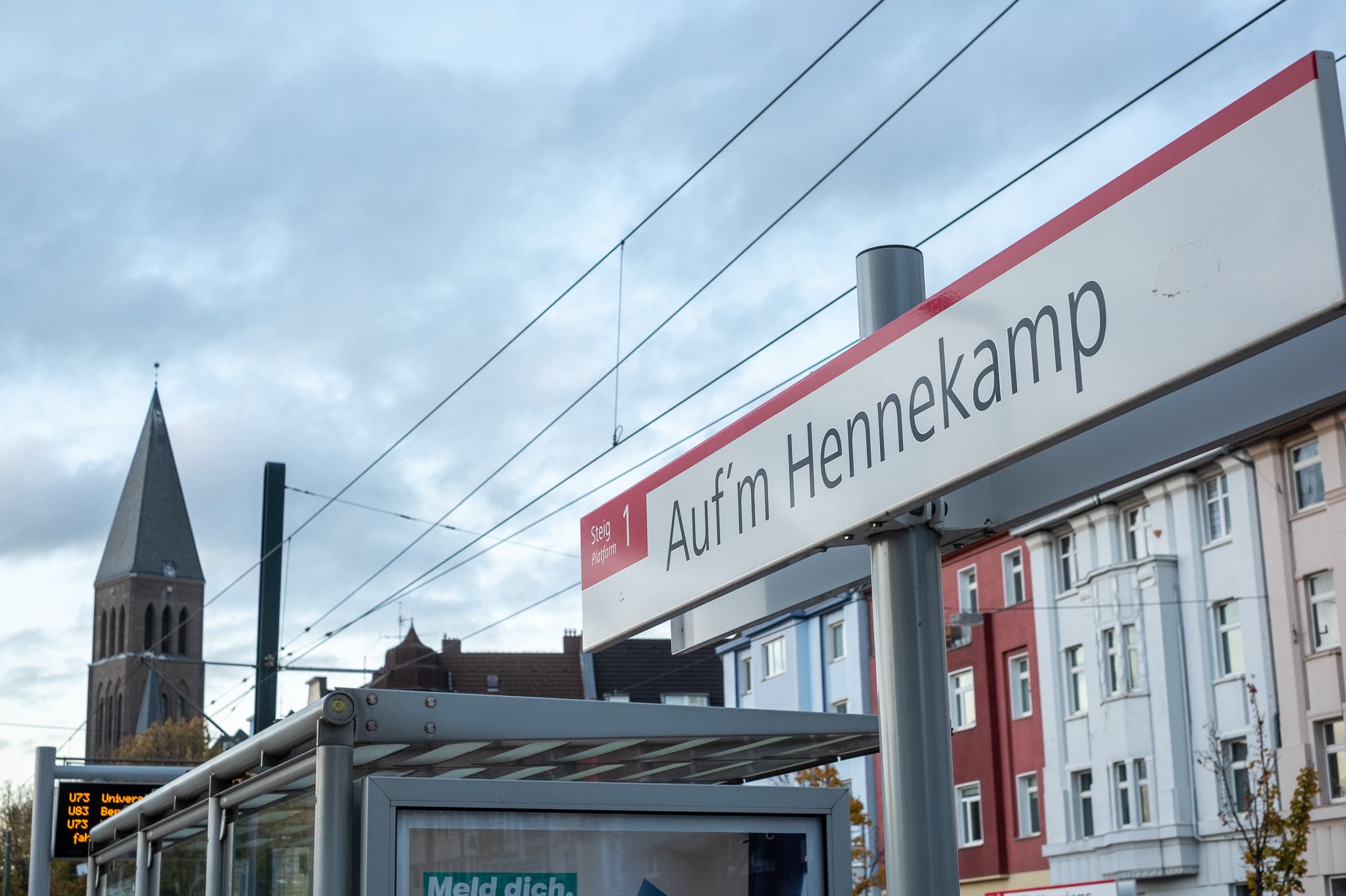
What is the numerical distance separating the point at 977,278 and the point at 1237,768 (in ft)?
104

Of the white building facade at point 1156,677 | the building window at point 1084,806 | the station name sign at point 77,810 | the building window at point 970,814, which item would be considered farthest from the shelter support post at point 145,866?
the building window at point 970,814

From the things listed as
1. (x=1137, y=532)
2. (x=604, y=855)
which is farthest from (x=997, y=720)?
(x=604, y=855)

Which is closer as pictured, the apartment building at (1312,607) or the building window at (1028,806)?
the apartment building at (1312,607)

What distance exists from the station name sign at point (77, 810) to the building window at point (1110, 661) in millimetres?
25008

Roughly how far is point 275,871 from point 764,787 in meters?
1.86

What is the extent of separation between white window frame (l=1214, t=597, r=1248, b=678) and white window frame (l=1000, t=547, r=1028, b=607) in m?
6.77

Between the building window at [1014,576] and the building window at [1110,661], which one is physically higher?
the building window at [1014,576]

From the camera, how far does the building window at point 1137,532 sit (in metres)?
35.9

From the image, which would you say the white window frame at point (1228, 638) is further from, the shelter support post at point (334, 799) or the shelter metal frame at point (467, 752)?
the shelter support post at point (334, 799)

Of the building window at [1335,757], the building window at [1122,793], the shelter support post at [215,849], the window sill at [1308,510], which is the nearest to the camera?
the shelter support post at [215,849]

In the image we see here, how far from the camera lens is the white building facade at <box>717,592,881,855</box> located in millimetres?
46594

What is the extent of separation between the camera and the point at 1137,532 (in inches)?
1428

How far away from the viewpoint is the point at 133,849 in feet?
30.1

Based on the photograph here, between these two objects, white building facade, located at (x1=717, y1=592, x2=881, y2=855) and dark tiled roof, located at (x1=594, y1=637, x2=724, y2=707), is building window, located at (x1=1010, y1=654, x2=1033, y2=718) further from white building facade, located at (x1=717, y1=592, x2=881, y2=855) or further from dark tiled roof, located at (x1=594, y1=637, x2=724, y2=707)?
dark tiled roof, located at (x1=594, y1=637, x2=724, y2=707)
